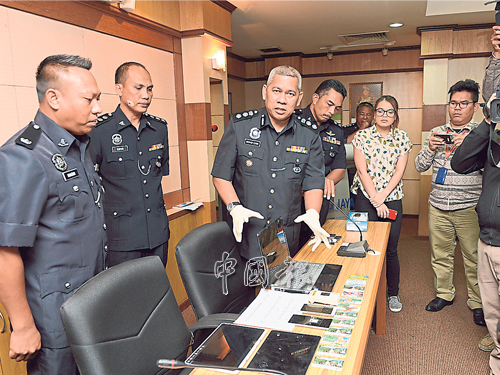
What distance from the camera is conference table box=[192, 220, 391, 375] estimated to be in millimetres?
1244

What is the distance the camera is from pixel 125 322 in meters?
1.29

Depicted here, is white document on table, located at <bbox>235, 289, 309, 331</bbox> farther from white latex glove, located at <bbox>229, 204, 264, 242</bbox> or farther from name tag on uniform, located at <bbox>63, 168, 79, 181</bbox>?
name tag on uniform, located at <bbox>63, 168, 79, 181</bbox>

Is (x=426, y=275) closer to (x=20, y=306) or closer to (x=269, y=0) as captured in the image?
(x=269, y=0)

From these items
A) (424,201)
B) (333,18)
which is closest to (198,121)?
(333,18)

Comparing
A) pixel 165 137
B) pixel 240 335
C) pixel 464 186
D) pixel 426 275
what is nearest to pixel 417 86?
pixel 426 275

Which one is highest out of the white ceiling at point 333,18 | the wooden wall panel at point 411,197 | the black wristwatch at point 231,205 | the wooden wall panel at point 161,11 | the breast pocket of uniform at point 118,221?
the white ceiling at point 333,18

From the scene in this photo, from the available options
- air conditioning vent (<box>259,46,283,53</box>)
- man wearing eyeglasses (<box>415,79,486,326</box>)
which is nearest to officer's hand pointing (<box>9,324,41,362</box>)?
man wearing eyeglasses (<box>415,79,486,326</box>)

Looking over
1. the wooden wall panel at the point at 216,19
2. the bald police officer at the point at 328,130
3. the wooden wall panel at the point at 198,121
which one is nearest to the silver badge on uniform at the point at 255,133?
the bald police officer at the point at 328,130

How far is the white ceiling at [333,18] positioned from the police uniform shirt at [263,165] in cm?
229

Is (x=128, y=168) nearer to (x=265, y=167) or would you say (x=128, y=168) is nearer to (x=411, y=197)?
(x=265, y=167)

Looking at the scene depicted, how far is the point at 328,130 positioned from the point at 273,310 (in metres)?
1.99

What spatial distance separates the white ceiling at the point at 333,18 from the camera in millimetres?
4039

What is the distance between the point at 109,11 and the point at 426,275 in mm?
3931

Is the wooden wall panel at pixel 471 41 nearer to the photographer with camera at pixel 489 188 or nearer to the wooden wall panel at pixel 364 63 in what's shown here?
the wooden wall panel at pixel 364 63
